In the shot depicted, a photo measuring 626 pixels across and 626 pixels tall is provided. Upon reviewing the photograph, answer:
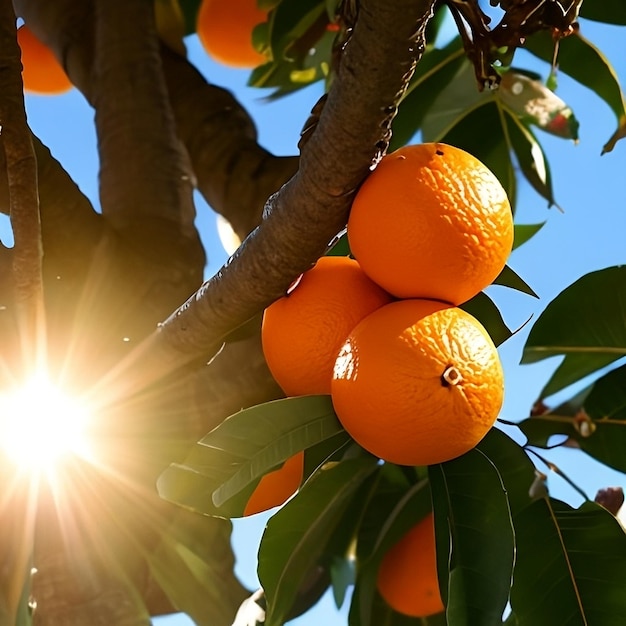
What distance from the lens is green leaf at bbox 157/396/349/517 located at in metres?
0.60

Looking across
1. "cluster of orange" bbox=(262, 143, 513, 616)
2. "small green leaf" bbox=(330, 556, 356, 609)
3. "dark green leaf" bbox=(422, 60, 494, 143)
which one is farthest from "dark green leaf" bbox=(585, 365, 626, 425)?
"dark green leaf" bbox=(422, 60, 494, 143)

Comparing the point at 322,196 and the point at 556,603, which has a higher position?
the point at 322,196

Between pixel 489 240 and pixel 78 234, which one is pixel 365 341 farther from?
pixel 78 234

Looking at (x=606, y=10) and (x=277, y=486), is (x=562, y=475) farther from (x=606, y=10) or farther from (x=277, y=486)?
(x=606, y=10)

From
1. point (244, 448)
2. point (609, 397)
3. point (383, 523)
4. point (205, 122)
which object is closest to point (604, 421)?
point (609, 397)

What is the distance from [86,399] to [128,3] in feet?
2.49

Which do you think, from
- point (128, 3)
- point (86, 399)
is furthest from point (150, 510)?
point (128, 3)

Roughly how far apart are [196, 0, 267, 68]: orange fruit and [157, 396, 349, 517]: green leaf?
0.99 metres

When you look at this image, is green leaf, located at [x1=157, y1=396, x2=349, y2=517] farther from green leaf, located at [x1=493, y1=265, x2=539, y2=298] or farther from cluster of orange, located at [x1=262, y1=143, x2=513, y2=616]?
green leaf, located at [x1=493, y1=265, x2=539, y2=298]

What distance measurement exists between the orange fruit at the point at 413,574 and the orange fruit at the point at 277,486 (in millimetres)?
237

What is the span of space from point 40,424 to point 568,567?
1.68 feet

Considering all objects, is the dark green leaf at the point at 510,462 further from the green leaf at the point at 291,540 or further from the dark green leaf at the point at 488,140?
the dark green leaf at the point at 488,140

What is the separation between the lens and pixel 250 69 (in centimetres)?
156

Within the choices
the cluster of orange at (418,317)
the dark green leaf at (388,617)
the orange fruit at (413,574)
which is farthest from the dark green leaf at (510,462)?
the dark green leaf at (388,617)
